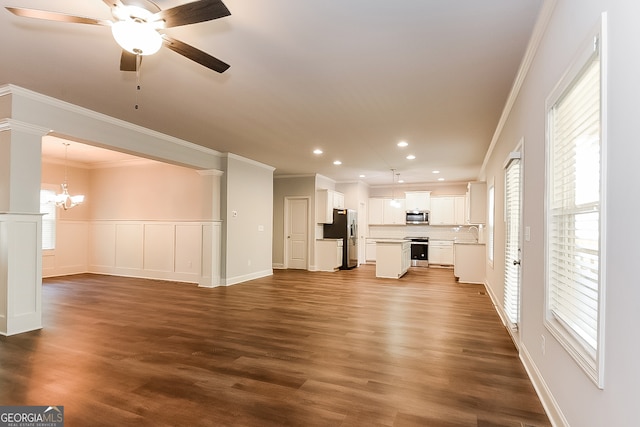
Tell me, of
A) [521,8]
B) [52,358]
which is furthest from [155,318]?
[521,8]

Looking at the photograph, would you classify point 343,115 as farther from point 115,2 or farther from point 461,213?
point 461,213

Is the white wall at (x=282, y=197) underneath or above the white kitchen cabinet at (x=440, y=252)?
above

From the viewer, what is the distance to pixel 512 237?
378 centimetres

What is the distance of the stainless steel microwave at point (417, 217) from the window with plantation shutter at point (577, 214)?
8.36 metres

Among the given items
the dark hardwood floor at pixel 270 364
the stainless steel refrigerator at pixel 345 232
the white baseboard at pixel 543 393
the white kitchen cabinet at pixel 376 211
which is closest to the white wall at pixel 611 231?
the white baseboard at pixel 543 393

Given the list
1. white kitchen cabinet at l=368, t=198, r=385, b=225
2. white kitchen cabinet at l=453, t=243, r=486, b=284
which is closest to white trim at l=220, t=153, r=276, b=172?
white kitchen cabinet at l=368, t=198, r=385, b=225

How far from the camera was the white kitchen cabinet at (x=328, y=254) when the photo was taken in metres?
9.00

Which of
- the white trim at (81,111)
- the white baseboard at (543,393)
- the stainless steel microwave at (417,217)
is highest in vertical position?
the white trim at (81,111)

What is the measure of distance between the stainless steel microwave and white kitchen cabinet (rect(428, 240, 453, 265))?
70 cm

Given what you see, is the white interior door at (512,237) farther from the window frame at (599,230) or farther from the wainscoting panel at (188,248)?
the wainscoting panel at (188,248)

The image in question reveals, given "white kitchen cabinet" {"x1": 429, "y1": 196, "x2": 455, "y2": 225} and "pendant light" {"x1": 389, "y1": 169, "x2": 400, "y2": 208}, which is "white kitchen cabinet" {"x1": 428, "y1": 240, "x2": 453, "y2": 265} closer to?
"white kitchen cabinet" {"x1": 429, "y1": 196, "x2": 455, "y2": 225}

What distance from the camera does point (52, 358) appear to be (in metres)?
3.01

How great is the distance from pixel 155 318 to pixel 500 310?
15.4 feet

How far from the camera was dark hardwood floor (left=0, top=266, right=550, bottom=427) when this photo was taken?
217 cm
